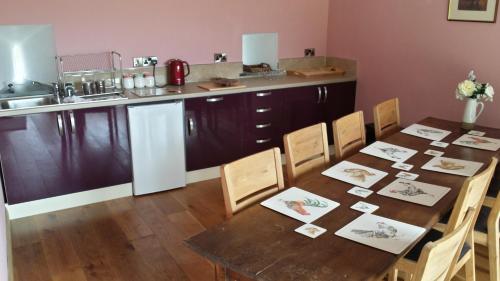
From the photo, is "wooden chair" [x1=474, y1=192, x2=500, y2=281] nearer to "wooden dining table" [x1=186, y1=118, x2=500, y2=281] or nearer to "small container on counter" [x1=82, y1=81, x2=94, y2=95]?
"wooden dining table" [x1=186, y1=118, x2=500, y2=281]

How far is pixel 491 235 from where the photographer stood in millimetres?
2193

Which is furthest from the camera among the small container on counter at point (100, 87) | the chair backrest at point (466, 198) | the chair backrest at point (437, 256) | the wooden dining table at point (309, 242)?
the small container on counter at point (100, 87)

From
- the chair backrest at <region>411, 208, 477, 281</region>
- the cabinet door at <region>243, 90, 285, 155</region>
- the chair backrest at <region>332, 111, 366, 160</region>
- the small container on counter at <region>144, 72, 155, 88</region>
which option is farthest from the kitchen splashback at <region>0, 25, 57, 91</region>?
the chair backrest at <region>411, 208, 477, 281</region>

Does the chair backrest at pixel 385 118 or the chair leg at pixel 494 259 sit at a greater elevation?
the chair backrest at pixel 385 118

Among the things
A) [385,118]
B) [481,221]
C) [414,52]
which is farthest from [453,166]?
[414,52]

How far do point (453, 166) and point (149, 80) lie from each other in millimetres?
2593

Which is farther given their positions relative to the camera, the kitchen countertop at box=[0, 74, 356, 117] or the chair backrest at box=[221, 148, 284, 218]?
the kitchen countertop at box=[0, 74, 356, 117]

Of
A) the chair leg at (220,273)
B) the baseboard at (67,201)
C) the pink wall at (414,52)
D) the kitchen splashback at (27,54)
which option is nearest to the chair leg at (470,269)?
the chair leg at (220,273)

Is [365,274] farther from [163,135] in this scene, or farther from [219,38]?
[219,38]

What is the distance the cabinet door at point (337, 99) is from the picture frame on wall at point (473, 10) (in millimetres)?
1217

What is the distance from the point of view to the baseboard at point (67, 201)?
3373 mm

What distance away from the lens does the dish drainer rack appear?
367cm

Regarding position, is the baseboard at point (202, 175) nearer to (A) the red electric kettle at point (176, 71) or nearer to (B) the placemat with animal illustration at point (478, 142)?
(A) the red electric kettle at point (176, 71)

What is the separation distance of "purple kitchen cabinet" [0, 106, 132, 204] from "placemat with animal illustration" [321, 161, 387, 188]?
6.20 feet
